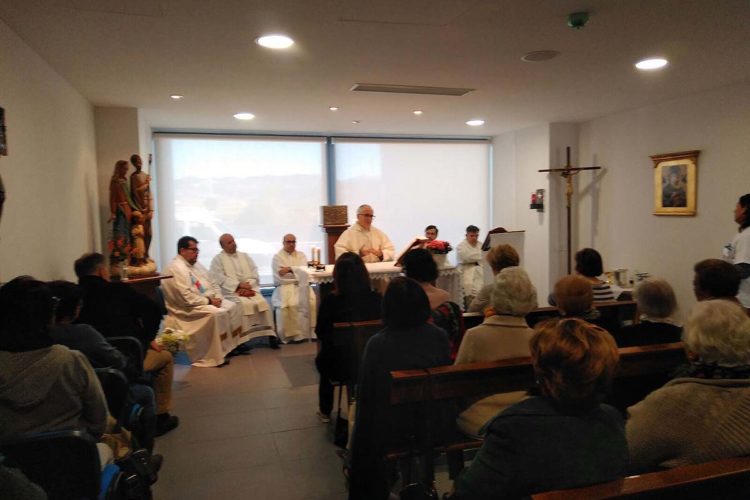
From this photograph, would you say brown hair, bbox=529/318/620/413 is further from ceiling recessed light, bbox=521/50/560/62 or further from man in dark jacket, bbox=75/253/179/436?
ceiling recessed light, bbox=521/50/560/62

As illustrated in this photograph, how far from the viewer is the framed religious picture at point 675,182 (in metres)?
5.40

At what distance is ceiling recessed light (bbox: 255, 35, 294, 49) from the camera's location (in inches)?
130

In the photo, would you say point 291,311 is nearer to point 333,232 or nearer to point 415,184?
point 333,232

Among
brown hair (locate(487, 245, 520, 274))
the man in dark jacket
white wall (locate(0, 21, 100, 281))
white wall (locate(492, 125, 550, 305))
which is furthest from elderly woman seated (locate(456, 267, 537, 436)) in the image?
white wall (locate(492, 125, 550, 305))

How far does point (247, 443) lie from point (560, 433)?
8.62 ft

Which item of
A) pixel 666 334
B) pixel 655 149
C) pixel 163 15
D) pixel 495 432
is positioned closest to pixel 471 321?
pixel 666 334

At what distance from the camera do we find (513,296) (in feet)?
7.34

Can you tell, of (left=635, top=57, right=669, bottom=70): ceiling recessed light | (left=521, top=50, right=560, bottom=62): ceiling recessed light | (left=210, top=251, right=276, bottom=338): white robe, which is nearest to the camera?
(left=521, top=50, right=560, bottom=62): ceiling recessed light

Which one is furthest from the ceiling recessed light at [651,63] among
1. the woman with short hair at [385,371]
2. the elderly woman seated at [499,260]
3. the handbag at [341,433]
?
the handbag at [341,433]

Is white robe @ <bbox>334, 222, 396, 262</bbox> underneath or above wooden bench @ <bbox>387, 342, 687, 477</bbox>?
above

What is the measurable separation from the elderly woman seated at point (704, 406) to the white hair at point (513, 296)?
2.24ft

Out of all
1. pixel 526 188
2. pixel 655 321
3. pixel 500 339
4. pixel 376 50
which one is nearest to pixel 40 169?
pixel 376 50

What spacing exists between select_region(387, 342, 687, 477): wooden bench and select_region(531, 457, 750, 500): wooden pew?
86cm

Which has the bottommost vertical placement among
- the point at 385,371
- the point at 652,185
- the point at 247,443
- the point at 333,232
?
the point at 247,443
